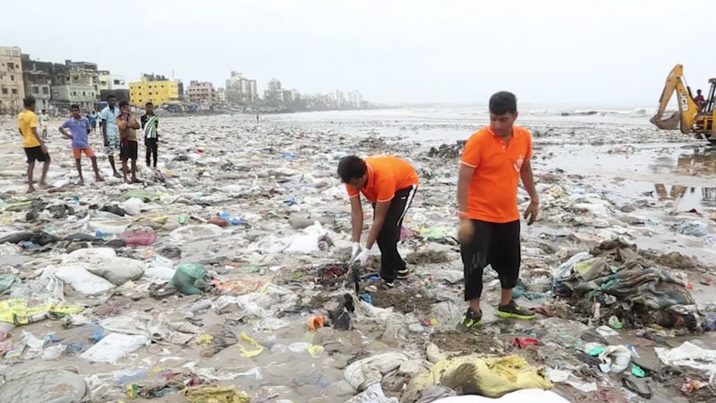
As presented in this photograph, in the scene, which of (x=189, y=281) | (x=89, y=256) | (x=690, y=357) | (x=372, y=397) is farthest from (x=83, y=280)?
(x=690, y=357)

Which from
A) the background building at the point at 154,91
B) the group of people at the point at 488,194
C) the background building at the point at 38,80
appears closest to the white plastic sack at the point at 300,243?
the group of people at the point at 488,194

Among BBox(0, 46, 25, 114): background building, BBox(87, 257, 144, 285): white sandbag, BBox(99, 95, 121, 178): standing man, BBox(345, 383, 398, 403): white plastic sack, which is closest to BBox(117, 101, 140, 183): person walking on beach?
BBox(99, 95, 121, 178): standing man

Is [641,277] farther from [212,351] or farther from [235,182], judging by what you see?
[235,182]

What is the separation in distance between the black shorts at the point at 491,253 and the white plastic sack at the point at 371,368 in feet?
2.33

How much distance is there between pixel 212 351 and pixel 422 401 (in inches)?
53.8

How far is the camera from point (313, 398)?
241cm

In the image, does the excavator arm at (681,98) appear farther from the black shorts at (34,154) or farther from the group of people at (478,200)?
the black shorts at (34,154)

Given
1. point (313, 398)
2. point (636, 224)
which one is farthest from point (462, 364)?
point (636, 224)

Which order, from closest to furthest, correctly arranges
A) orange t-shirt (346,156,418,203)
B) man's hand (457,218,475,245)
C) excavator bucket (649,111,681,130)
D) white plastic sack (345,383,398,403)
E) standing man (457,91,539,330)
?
1. white plastic sack (345,383,398,403)
2. standing man (457,91,539,330)
3. man's hand (457,218,475,245)
4. orange t-shirt (346,156,418,203)
5. excavator bucket (649,111,681,130)

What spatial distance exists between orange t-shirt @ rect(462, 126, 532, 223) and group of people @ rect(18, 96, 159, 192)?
683 cm

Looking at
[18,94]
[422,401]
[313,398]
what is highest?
[18,94]

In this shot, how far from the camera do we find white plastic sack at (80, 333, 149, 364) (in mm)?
2756

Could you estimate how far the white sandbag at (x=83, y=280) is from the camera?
374 centimetres

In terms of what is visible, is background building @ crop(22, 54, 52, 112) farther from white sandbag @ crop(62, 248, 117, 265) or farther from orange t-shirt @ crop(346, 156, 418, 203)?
orange t-shirt @ crop(346, 156, 418, 203)
